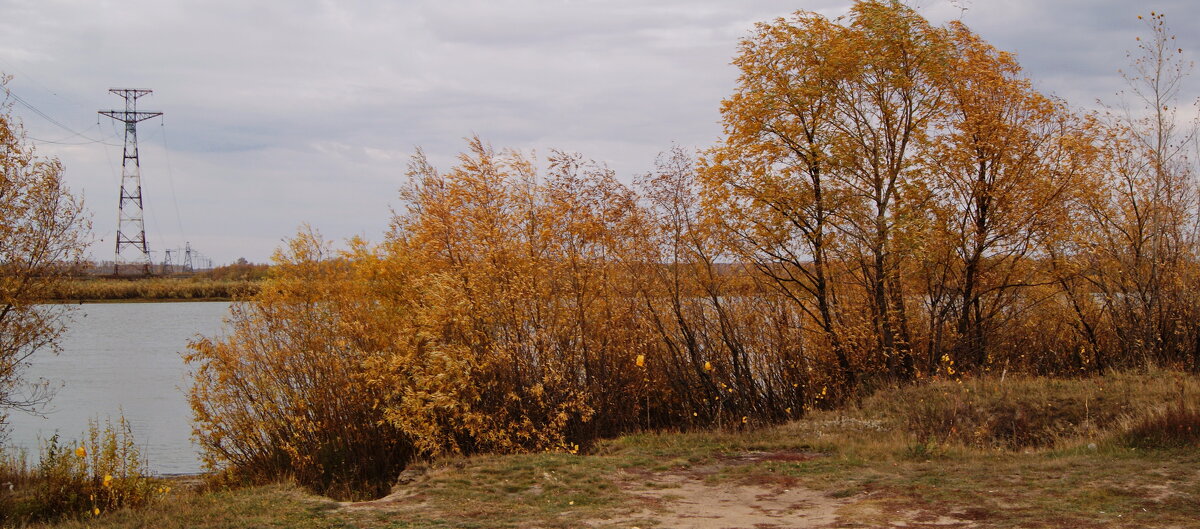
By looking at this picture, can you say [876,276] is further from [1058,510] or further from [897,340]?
[1058,510]

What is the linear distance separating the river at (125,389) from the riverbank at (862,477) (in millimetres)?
8306

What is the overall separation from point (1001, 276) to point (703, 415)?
256 inches

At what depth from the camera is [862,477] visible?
9.48m

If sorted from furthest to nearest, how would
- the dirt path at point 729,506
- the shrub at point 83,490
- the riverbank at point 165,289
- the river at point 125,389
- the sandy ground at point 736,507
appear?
the riverbank at point 165,289 < the river at point 125,389 < the shrub at point 83,490 < the dirt path at point 729,506 < the sandy ground at point 736,507

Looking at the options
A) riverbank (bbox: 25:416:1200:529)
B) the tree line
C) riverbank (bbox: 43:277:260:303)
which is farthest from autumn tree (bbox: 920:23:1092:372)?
riverbank (bbox: 43:277:260:303)

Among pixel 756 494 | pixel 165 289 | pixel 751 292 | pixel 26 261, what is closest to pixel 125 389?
pixel 26 261

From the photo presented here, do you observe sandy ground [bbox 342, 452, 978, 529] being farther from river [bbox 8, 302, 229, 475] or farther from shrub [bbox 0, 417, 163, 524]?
river [bbox 8, 302, 229, 475]

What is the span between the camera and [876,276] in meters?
15.4

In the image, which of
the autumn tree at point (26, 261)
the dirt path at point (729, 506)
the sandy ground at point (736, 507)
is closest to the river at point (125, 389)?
the autumn tree at point (26, 261)

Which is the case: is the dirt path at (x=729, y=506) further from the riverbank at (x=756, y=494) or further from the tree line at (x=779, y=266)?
the tree line at (x=779, y=266)

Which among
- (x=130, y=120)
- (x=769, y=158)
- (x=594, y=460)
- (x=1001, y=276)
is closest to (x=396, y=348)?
(x=594, y=460)

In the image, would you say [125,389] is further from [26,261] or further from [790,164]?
[790,164]

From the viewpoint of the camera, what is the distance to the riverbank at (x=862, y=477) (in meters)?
7.86

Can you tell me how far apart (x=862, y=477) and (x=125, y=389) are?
24.1 meters
